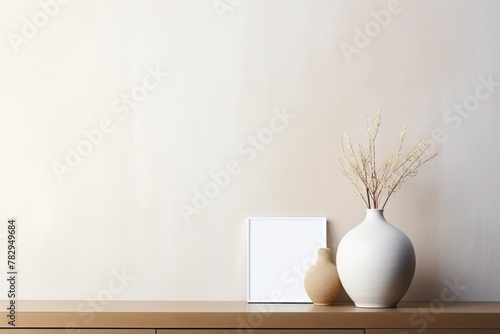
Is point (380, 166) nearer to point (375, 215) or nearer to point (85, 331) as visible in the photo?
point (375, 215)

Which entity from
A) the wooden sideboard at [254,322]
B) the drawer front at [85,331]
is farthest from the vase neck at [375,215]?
the drawer front at [85,331]

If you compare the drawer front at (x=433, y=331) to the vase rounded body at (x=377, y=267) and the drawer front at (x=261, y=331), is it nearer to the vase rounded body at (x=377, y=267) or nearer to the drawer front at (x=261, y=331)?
the drawer front at (x=261, y=331)

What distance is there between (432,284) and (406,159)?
547 millimetres

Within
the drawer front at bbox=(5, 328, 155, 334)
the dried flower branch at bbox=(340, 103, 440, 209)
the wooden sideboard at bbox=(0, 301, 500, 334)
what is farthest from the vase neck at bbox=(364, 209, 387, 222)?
the drawer front at bbox=(5, 328, 155, 334)

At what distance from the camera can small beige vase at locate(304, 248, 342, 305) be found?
2736mm

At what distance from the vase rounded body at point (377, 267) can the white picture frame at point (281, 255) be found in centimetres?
28

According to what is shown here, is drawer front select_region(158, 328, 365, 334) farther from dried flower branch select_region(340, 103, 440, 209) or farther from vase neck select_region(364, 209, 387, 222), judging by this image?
dried flower branch select_region(340, 103, 440, 209)

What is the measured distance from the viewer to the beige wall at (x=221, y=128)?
2992mm

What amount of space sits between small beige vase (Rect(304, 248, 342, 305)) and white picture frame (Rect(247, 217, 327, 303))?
0.45 ft

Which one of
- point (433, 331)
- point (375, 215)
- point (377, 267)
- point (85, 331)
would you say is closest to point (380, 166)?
point (375, 215)

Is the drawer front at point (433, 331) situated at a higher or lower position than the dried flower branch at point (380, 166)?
lower

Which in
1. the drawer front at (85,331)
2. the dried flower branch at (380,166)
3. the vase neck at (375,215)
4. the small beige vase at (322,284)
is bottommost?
the drawer front at (85,331)

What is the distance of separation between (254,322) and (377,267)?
0.52 metres

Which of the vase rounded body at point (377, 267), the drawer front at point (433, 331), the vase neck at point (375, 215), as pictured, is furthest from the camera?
the vase neck at point (375, 215)
